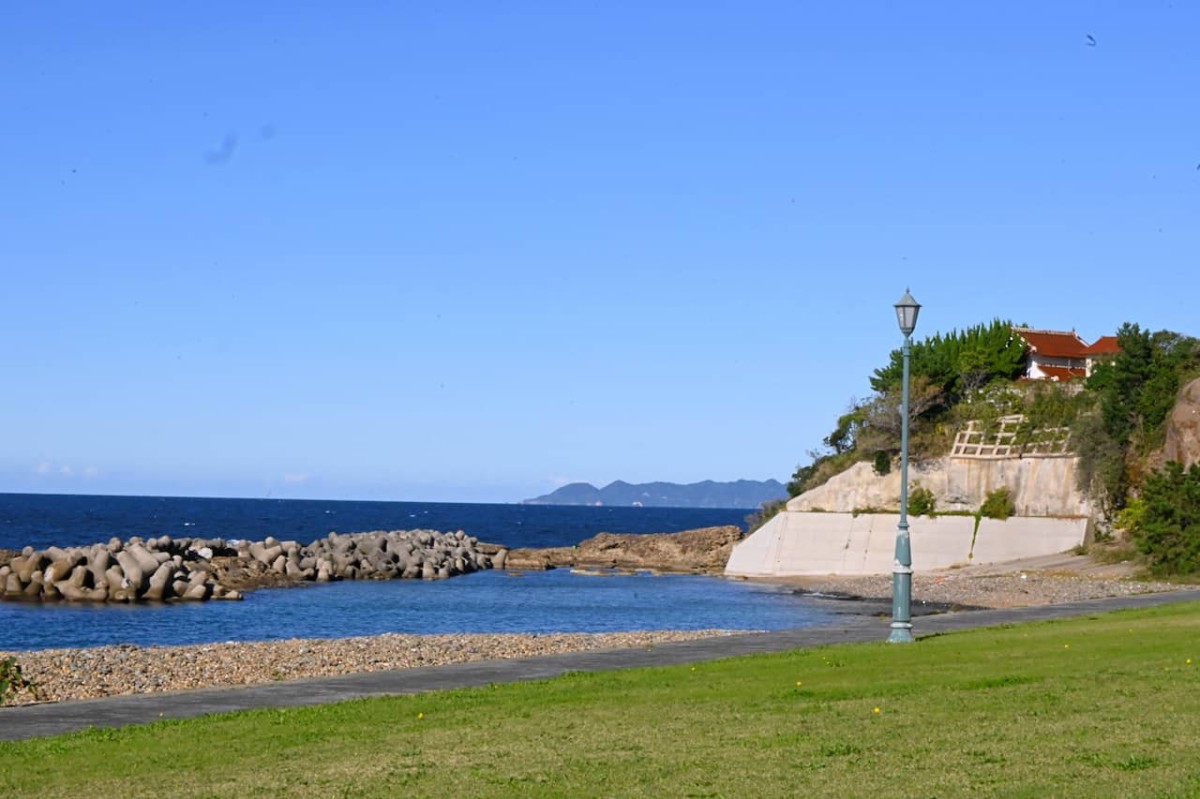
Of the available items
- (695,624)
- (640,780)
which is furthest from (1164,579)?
(640,780)

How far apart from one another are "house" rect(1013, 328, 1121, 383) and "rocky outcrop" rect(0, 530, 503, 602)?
35824 mm

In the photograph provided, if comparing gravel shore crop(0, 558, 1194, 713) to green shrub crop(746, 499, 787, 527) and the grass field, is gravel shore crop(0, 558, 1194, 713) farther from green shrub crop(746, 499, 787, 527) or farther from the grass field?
green shrub crop(746, 499, 787, 527)

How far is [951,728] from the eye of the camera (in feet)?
43.3

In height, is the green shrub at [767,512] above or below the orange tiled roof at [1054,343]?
below

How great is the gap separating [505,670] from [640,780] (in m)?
10.4

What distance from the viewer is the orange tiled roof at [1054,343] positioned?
92250 mm

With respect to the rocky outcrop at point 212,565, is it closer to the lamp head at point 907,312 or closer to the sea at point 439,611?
the sea at point 439,611

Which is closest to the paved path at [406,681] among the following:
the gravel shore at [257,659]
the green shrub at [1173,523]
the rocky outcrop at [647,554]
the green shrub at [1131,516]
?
the gravel shore at [257,659]

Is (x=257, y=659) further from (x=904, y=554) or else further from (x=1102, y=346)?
(x=1102, y=346)

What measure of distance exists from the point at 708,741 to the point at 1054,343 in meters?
86.7

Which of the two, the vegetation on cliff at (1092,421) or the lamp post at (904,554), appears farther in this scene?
the vegetation on cliff at (1092,421)

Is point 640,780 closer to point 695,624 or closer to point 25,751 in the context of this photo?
point 25,751

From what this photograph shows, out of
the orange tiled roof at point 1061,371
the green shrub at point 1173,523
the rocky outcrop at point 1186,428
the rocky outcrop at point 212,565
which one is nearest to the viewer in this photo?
the green shrub at point 1173,523

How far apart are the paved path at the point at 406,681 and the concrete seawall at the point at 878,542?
29.9 m
